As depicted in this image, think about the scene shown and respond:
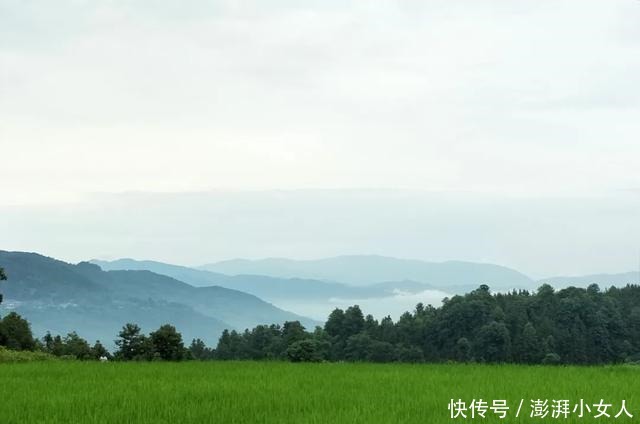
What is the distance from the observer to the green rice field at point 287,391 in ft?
33.0

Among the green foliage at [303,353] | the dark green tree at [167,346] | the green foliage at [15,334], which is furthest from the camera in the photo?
the green foliage at [15,334]

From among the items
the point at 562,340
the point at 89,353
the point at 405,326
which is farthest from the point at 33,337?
the point at 562,340

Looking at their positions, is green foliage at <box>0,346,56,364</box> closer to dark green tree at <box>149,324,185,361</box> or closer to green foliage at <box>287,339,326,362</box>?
dark green tree at <box>149,324,185,361</box>

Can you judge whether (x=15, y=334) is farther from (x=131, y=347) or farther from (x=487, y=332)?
(x=487, y=332)

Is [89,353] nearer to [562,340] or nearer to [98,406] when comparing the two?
[98,406]

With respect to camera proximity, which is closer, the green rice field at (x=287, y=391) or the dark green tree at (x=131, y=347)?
the green rice field at (x=287, y=391)

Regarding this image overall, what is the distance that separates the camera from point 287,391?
1219 cm

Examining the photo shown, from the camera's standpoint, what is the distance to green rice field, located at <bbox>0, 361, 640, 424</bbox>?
33.0 feet

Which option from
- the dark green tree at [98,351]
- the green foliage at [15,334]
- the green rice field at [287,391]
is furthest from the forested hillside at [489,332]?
the green rice field at [287,391]

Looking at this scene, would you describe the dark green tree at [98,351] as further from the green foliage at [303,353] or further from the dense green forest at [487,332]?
the dense green forest at [487,332]

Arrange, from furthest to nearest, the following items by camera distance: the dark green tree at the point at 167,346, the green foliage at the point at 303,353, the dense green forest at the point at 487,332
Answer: the dense green forest at the point at 487,332
the dark green tree at the point at 167,346
the green foliage at the point at 303,353

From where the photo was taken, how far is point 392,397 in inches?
450

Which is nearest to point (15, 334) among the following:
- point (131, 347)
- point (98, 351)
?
point (98, 351)

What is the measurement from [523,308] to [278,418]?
6062 centimetres
